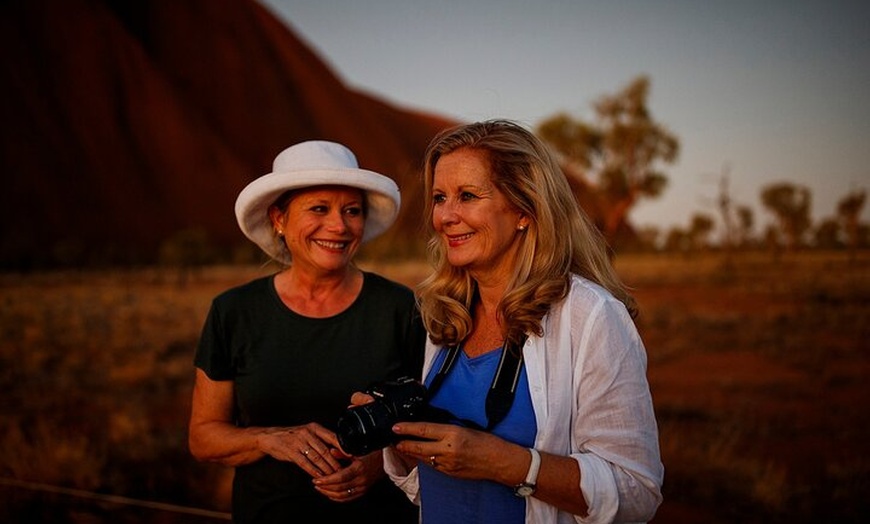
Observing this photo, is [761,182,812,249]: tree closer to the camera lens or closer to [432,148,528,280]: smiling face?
[432,148,528,280]: smiling face

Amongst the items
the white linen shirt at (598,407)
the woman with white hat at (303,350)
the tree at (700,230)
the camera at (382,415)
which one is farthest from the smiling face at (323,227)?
the tree at (700,230)

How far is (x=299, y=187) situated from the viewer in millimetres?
2238

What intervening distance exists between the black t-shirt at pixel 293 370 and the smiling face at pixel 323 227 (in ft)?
0.52

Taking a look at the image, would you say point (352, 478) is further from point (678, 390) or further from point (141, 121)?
point (141, 121)

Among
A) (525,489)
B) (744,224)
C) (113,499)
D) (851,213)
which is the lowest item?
(113,499)

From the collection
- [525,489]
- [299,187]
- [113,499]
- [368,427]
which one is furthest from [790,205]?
[368,427]

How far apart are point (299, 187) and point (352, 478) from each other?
905 millimetres

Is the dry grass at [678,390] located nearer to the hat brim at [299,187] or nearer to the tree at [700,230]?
the tree at [700,230]

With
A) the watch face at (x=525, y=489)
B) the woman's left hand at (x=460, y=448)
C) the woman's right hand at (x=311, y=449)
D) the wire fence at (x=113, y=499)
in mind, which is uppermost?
the woman's left hand at (x=460, y=448)

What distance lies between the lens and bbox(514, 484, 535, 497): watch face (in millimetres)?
1472

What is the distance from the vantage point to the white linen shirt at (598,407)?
4.78ft

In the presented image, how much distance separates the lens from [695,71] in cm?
819

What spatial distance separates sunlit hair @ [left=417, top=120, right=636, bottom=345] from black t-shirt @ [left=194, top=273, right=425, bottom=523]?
0.43 m

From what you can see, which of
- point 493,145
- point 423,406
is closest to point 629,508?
point 423,406
